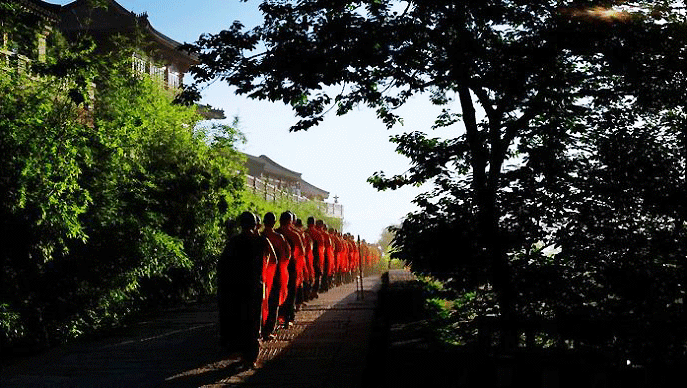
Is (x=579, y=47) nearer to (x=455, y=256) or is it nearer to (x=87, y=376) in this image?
(x=455, y=256)

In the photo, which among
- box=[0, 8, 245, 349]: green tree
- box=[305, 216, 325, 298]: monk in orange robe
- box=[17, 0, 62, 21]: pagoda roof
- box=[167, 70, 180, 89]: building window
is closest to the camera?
box=[0, 8, 245, 349]: green tree

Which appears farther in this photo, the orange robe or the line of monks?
the orange robe

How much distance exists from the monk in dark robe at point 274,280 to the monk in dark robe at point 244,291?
50.3 inches

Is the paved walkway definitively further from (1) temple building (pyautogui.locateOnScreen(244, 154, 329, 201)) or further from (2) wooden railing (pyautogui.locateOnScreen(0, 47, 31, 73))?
(1) temple building (pyautogui.locateOnScreen(244, 154, 329, 201))

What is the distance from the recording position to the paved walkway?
27.5 feet

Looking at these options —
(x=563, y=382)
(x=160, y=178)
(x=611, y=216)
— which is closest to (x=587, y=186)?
(x=611, y=216)

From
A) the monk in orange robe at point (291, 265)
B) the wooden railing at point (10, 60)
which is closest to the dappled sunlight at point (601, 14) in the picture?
the wooden railing at point (10, 60)

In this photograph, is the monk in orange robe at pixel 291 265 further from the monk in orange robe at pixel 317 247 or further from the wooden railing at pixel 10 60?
the wooden railing at pixel 10 60

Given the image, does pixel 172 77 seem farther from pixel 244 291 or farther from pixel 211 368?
pixel 211 368

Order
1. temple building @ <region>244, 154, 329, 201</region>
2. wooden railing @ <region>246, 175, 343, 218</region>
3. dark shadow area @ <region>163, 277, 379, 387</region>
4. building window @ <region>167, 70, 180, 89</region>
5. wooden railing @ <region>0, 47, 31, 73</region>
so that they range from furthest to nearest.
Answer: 1. temple building @ <region>244, 154, 329, 201</region>
2. building window @ <region>167, 70, 180, 89</region>
3. wooden railing @ <region>246, 175, 343, 218</region>
4. wooden railing @ <region>0, 47, 31, 73</region>
5. dark shadow area @ <region>163, 277, 379, 387</region>

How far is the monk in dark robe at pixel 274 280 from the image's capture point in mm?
11149

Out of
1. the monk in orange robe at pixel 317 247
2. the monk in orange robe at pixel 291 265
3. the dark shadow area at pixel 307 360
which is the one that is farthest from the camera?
the monk in orange robe at pixel 317 247

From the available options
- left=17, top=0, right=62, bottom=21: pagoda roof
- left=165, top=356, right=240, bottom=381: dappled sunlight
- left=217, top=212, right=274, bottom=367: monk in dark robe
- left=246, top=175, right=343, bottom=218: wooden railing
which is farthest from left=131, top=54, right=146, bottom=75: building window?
left=165, top=356, right=240, bottom=381: dappled sunlight

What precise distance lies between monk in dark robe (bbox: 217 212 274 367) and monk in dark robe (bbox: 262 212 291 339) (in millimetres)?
1278
